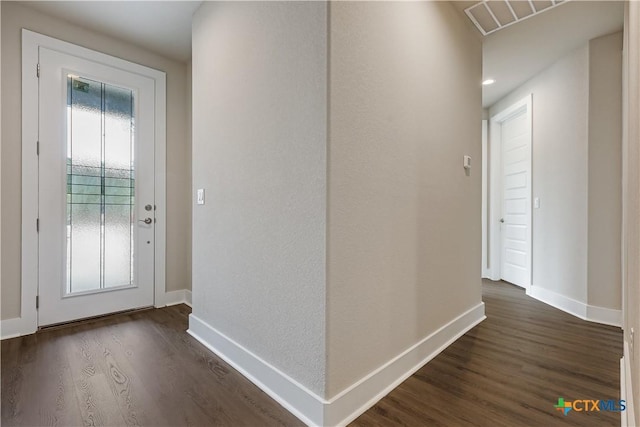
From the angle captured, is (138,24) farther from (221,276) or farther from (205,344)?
(205,344)

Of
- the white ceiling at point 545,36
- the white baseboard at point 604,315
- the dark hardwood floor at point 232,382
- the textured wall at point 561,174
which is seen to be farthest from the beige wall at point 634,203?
the textured wall at point 561,174

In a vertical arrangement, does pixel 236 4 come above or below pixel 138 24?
below

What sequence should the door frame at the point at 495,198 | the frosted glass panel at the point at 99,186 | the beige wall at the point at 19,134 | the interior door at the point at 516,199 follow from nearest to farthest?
the beige wall at the point at 19,134 → the frosted glass panel at the point at 99,186 → the interior door at the point at 516,199 → the door frame at the point at 495,198

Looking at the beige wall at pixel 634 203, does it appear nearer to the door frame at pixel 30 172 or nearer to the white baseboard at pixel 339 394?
the white baseboard at pixel 339 394

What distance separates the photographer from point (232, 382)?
174 cm

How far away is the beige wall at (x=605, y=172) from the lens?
2.72 metres

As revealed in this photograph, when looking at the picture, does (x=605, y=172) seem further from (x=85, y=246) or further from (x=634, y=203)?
(x=85, y=246)

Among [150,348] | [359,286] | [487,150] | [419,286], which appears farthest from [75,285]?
[487,150]

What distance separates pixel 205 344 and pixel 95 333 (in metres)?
1.01

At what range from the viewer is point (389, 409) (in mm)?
1499

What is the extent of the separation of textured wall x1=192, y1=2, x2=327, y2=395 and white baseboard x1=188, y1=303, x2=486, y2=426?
6 cm

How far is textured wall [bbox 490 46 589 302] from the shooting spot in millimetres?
2936

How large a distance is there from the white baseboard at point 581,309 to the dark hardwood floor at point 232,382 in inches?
7.8

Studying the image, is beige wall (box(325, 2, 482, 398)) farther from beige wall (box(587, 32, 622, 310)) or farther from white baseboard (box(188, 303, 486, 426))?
beige wall (box(587, 32, 622, 310))
